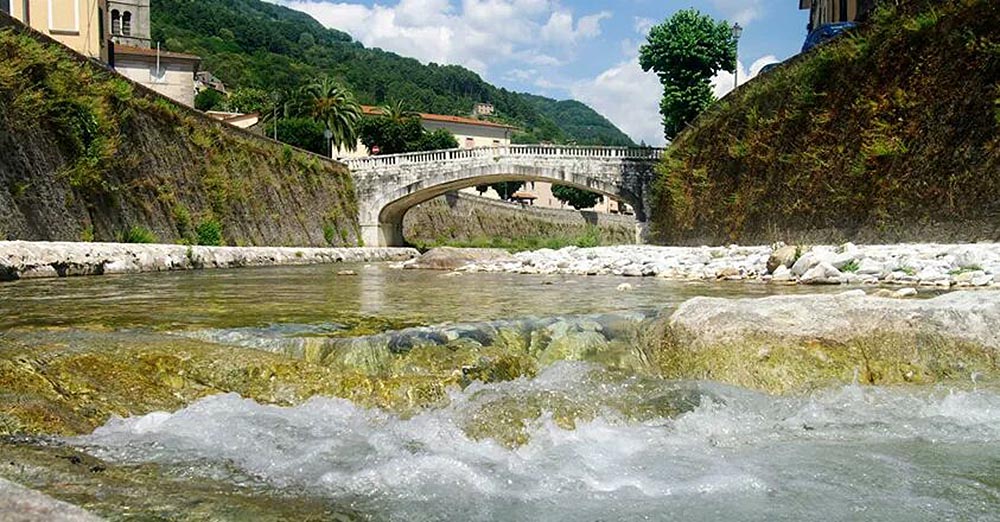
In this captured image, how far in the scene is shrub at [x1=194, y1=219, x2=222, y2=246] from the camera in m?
15.7

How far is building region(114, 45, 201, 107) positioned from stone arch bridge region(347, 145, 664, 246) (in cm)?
2409

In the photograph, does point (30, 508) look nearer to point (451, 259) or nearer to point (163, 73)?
point (451, 259)

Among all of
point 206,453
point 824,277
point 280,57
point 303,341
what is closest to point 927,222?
point 824,277

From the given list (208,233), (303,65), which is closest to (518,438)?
(208,233)

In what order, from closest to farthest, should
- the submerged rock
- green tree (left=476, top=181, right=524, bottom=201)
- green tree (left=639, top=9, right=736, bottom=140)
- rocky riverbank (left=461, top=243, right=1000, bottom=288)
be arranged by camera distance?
the submerged rock → rocky riverbank (left=461, top=243, right=1000, bottom=288) → green tree (left=639, top=9, right=736, bottom=140) → green tree (left=476, top=181, right=524, bottom=201)

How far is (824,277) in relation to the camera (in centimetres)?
934

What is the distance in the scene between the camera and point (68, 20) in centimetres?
2419

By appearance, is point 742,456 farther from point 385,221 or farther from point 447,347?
point 385,221

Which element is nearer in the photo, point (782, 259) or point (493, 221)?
point (782, 259)

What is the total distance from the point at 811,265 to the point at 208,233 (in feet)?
40.5

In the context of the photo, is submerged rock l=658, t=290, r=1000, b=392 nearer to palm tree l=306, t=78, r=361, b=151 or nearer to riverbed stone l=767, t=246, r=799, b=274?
riverbed stone l=767, t=246, r=799, b=274

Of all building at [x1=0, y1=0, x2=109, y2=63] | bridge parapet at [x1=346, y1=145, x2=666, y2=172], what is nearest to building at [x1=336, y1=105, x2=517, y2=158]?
bridge parapet at [x1=346, y1=145, x2=666, y2=172]

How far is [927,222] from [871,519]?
10.0 m

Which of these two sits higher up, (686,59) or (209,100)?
(209,100)
